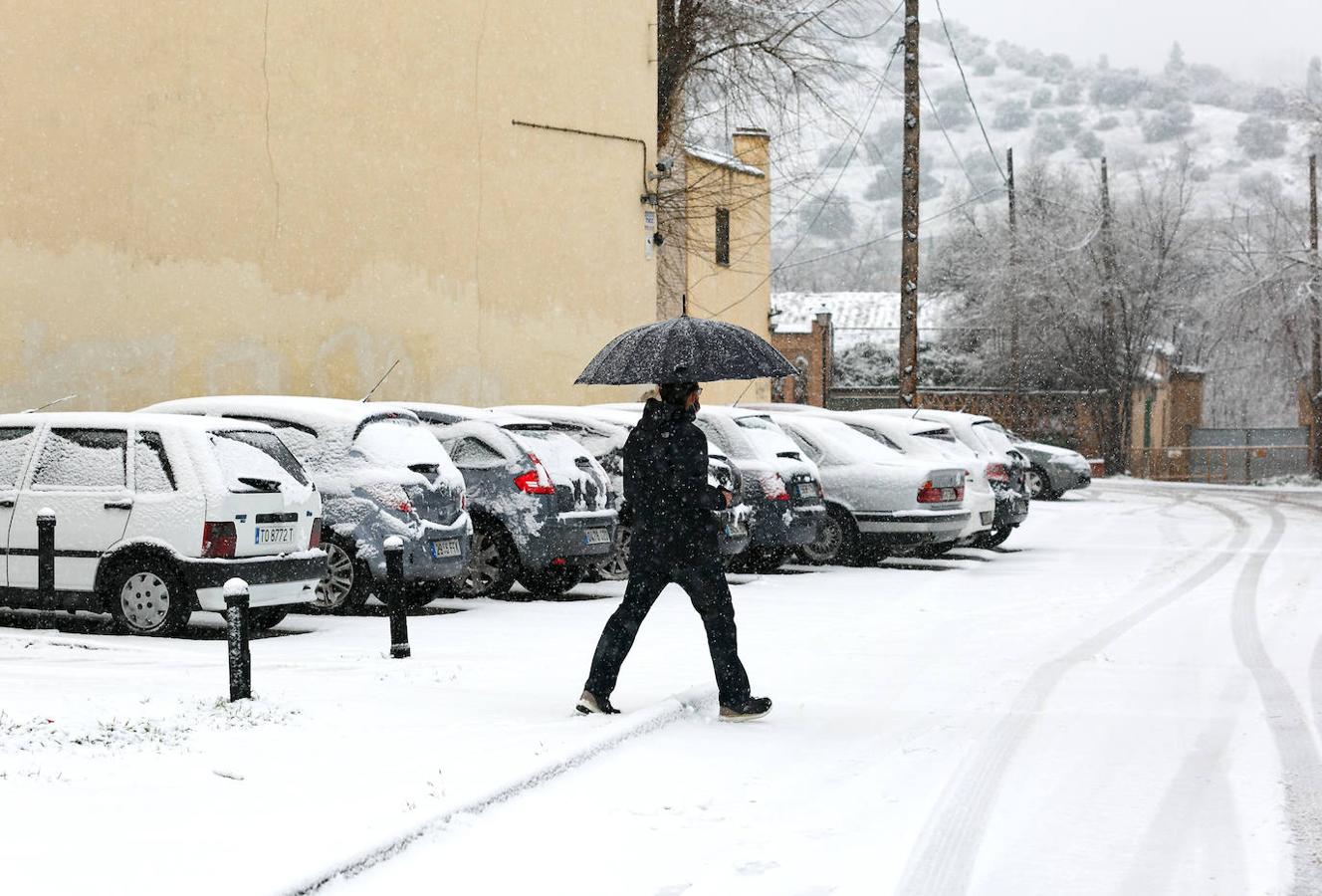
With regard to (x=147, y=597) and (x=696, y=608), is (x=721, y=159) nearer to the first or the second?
(x=147, y=597)

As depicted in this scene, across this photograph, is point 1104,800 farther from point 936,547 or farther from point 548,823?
point 936,547

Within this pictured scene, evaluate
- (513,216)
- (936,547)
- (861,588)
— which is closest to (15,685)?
(861,588)

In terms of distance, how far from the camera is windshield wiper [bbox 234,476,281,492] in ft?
35.0

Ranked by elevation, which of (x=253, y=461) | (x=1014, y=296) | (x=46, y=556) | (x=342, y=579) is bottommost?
(x=342, y=579)

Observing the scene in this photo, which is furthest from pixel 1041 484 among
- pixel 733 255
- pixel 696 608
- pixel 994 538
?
pixel 696 608

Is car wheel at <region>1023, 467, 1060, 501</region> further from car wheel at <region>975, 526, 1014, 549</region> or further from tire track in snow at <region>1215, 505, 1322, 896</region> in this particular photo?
tire track in snow at <region>1215, 505, 1322, 896</region>

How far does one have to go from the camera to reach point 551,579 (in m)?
13.7

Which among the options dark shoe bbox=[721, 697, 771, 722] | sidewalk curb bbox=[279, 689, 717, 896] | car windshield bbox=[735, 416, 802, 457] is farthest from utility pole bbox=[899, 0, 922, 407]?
dark shoe bbox=[721, 697, 771, 722]

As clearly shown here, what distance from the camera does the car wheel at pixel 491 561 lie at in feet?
43.6

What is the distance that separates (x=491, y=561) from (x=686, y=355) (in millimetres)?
5252

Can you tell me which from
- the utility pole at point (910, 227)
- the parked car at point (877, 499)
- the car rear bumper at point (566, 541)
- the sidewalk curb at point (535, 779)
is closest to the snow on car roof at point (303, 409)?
the car rear bumper at point (566, 541)

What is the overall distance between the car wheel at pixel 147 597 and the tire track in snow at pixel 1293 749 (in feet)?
21.5

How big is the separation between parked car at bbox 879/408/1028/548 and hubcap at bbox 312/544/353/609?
8.14 meters

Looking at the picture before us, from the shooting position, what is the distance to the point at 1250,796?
20.6 feet
